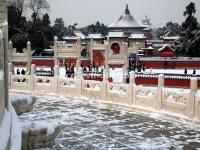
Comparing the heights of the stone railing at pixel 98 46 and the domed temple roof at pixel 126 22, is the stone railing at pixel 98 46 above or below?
below

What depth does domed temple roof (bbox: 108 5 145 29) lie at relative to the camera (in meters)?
63.1

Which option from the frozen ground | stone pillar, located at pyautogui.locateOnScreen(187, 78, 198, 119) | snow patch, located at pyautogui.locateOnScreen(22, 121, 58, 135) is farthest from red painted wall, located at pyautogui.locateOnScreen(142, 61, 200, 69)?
snow patch, located at pyautogui.locateOnScreen(22, 121, 58, 135)

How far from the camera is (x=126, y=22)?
64.4 meters

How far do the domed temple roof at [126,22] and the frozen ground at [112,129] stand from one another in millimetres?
46507

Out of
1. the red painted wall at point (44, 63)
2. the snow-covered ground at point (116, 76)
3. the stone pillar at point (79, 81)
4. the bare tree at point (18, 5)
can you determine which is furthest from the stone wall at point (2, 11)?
the bare tree at point (18, 5)

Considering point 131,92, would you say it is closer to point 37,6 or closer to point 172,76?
point 172,76

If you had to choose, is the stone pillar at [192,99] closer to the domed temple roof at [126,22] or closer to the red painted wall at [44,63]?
the red painted wall at [44,63]

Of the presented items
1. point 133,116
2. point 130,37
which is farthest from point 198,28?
point 133,116

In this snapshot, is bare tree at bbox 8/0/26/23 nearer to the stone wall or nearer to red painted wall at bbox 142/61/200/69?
red painted wall at bbox 142/61/200/69

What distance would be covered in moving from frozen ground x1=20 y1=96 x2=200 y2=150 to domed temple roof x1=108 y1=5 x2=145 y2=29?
153 feet

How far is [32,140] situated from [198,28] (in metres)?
44.0

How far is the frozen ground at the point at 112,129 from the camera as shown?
10.3 metres

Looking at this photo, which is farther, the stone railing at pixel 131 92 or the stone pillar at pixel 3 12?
the stone railing at pixel 131 92

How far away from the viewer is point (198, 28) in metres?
48.2
